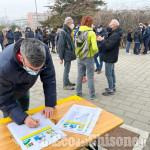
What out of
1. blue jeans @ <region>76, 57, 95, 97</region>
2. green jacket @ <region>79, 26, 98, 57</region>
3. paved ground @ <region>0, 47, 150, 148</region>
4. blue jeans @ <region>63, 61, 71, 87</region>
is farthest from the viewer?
blue jeans @ <region>63, 61, 71, 87</region>

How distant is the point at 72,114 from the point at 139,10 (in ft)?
39.0

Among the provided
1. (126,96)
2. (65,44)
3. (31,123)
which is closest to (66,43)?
(65,44)

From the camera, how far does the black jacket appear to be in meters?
3.46

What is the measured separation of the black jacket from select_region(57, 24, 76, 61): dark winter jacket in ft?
2.98

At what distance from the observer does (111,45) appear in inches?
136

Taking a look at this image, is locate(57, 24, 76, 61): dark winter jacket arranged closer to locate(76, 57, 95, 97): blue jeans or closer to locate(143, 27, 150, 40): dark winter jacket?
locate(76, 57, 95, 97): blue jeans

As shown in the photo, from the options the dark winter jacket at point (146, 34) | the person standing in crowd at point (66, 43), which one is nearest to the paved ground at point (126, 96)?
the person standing in crowd at point (66, 43)

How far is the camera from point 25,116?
1.48 m

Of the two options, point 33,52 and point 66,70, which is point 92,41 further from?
point 33,52

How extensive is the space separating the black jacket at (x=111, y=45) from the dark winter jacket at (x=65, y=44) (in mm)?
909

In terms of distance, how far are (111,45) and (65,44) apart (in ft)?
3.97

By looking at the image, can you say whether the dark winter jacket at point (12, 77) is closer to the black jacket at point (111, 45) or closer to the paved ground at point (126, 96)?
the paved ground at point (126, 96)

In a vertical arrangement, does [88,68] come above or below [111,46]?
below

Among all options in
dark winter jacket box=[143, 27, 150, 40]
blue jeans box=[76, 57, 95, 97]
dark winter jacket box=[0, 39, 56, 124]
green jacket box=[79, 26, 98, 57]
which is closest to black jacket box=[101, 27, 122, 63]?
green jacket box=[79, 26, 98, 57]
